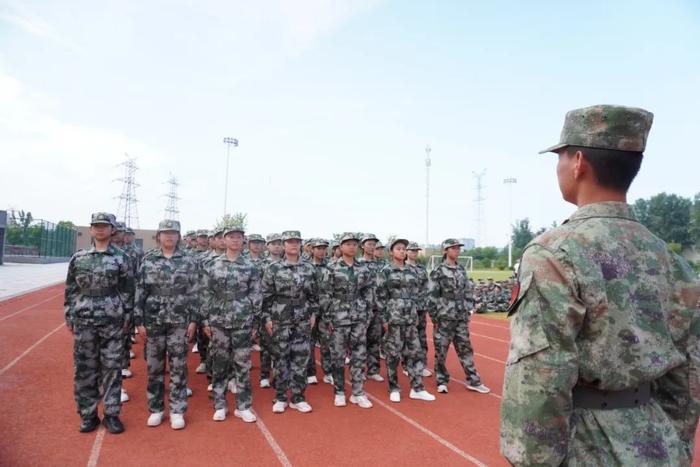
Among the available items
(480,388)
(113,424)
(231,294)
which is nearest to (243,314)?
(231,294)

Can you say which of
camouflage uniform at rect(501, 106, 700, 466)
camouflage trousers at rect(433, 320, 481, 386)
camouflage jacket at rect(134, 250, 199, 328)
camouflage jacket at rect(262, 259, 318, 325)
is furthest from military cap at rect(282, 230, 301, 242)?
camouflage uniform at rect(501, 106, 700, 466)

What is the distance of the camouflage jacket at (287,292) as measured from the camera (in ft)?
18.7

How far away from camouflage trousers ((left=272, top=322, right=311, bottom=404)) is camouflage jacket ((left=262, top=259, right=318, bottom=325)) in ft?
0.38

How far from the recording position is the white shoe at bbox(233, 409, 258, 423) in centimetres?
507

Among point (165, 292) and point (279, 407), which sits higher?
point (165, 292)

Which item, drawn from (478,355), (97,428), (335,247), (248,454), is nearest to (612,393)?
(248,454)

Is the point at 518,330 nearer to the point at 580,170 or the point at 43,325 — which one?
the point at 580,170

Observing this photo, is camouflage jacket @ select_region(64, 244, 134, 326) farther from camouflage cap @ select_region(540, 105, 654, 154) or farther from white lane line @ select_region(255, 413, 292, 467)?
camouflage cap @ select_region(540, 105, 654, 154)

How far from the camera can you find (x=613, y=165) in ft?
5.27

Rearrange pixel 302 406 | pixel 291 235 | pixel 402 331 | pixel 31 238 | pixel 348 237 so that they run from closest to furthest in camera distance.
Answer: pixel 302 406, pixel 291 235, pixel 348 237, pixel 402 331, pixel 31 238

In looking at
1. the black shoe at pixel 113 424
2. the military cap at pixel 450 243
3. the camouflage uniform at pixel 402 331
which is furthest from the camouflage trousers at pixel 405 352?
the black shoe at pixel 113 424

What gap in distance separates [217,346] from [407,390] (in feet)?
9.59

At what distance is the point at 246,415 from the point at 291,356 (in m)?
0.93

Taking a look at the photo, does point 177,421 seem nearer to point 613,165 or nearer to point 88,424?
point 88,424
